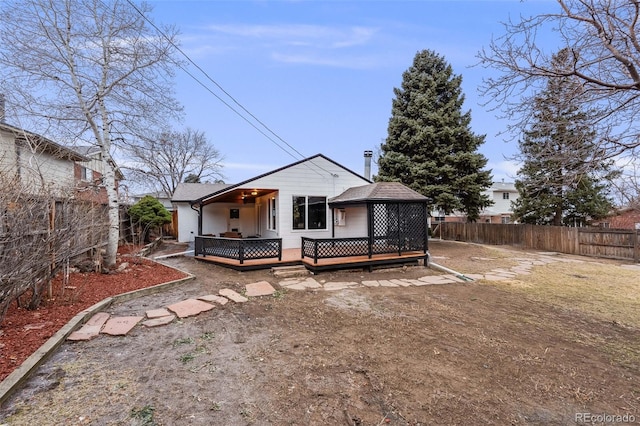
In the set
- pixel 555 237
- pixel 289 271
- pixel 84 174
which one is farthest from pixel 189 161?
pixel 555 237

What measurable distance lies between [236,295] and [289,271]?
101 inches

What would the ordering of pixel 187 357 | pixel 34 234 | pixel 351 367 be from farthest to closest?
pixel 34 234
pixel 187 357
pixel 351 367

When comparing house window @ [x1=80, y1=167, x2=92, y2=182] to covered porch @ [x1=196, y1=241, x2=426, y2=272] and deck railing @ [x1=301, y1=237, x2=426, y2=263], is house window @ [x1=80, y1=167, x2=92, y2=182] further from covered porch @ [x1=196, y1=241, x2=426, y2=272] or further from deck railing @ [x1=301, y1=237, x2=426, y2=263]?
deck railing @ [x1=301, y1=237, x2=426, y2=263]

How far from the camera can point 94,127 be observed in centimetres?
796

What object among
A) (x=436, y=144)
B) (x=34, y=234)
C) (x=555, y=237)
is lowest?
(x=555, y=237)

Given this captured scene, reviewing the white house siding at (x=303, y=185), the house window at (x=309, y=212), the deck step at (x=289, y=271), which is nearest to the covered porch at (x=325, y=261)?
the deck step at (x=289, y=271)

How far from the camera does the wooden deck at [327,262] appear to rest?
28.8 ft

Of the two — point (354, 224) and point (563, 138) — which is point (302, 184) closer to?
point (354, 224)

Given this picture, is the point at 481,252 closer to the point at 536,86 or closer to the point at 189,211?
the point at 536,86

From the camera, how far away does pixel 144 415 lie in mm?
2475

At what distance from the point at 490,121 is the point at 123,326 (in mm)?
6220

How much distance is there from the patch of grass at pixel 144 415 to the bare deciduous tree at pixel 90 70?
6796 mm

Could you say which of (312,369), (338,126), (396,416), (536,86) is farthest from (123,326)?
(338,126)

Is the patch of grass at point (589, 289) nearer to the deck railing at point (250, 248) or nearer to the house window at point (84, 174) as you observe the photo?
the deck railing at point (250, 248)
